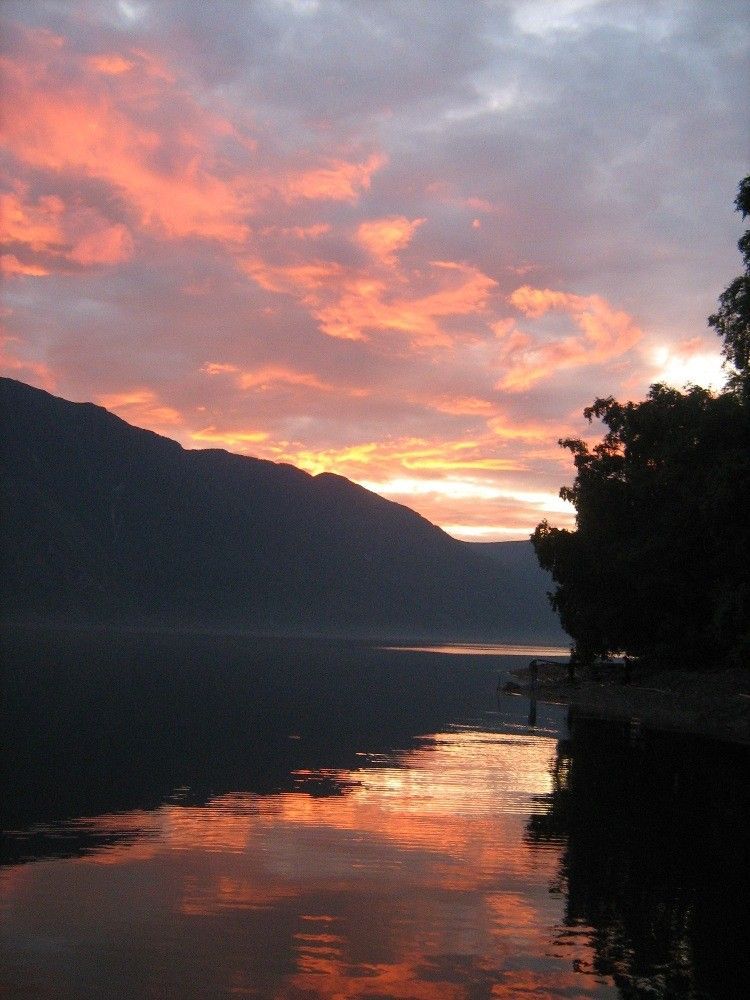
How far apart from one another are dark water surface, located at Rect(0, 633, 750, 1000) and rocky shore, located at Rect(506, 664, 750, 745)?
966 cm

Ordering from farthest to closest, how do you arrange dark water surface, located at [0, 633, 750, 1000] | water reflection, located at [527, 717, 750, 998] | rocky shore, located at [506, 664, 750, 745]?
rocky shore, located at [506, 664, 750, 745] < water reflection, located at [527, 717, 750, 998] < dark water surface, located at [0, 633, 750, 1000]

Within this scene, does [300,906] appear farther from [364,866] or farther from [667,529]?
[667,529]

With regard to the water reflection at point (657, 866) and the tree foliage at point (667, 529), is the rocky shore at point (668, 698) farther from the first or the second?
the water reflection at point (657, 866)

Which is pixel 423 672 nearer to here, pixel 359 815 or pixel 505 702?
pixel 505 702

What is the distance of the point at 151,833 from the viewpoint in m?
19.2

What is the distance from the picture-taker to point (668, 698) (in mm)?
56844

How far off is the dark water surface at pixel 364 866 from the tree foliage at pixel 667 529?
53.4ft

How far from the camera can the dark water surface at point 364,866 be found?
12.2m

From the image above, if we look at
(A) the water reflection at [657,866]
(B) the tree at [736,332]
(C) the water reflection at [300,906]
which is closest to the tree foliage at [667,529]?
(B) the tree at [736,332]

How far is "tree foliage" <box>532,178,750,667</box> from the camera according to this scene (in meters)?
49.8

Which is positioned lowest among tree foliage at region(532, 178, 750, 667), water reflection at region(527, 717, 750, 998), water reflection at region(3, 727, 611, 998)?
water reflection at region(3, 727, 611, 998)

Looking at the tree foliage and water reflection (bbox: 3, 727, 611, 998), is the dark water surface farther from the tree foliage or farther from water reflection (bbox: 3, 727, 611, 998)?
the tree foliage

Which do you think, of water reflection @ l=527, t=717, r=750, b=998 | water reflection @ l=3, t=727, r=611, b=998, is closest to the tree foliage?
water reflection @ l=527, t=717, r=750, b=998

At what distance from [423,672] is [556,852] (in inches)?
2817
